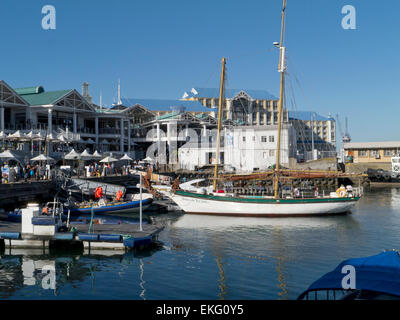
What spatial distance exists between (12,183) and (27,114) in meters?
26.9

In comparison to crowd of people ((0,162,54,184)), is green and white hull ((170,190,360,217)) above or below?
below

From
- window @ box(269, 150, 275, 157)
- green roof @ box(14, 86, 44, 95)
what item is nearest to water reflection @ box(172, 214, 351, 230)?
window @ box(269, 150, 275, 157)

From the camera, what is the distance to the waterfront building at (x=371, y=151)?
88.1m

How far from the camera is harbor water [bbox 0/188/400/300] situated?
694 inches

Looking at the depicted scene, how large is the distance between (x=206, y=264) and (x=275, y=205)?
59.6ft

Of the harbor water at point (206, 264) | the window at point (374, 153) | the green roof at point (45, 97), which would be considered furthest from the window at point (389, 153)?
the green roof at point (45, 97)

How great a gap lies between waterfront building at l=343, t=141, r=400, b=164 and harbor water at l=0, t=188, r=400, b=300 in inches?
2338

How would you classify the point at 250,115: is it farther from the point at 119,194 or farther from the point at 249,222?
the point at 249,222

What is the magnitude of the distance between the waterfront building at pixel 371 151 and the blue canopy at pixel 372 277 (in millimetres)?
78087

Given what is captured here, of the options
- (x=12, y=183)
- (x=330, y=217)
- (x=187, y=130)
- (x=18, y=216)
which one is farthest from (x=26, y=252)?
(x=187, y=130)

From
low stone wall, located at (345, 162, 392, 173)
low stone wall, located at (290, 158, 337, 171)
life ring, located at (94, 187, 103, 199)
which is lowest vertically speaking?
life ring, located at (94, 187, 103, 199)

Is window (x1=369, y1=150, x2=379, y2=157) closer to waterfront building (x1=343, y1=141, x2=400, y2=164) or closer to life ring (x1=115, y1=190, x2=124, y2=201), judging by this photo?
waterfront building (x1=343, y1=141, x2=400, y2=164)

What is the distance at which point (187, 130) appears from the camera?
3191 inches
